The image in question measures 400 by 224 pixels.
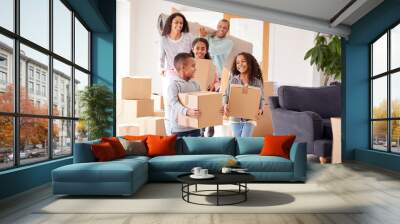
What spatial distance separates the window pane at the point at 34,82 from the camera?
4.82m

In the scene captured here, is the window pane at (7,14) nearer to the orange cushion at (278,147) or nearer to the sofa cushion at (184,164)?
the sofa cushion at (184,164)

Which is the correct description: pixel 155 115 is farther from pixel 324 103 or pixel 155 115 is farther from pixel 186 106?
pixel 324 103

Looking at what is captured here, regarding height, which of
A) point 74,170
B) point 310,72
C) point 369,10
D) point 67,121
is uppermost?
point 369,10

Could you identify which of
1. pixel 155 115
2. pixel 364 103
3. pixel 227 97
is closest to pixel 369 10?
pixel 364 103

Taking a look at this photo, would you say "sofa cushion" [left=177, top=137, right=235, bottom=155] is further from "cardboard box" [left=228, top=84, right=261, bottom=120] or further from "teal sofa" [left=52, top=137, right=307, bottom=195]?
"cardboard box" [left=228, top=84, right=261, bottom=120]

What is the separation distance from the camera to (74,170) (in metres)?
4.24

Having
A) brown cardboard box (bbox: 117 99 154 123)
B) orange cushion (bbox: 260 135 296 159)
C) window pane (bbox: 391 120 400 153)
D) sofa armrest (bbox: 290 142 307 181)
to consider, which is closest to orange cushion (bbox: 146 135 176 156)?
orange cushion (bbox: 260 135 296 159)

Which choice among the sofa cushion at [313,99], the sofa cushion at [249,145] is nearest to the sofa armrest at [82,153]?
the sofa cushion at [249,145]

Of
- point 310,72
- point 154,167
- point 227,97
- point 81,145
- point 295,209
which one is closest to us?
point 295,209

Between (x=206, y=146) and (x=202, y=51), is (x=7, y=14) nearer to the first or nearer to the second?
(x=206, y=146)

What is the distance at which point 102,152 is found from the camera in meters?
4.93

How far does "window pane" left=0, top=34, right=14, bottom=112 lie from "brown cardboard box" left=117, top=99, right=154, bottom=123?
4.23 meters

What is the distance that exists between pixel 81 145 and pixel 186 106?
11.7ft

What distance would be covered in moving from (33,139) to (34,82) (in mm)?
695
